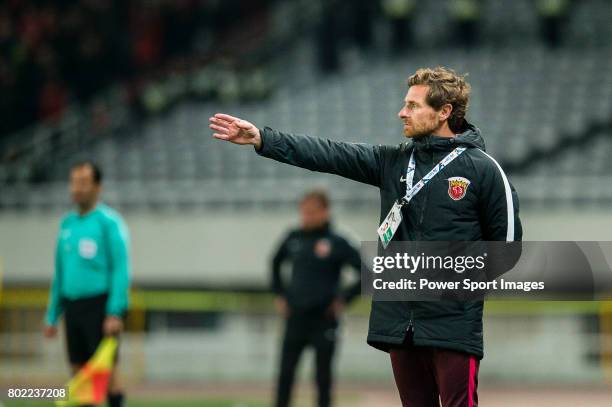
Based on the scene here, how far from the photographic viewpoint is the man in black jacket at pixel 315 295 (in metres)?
10.0

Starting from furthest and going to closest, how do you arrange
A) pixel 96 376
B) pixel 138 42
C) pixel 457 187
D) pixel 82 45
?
1. pixel 138 42
2. pixel 82 45
3. pixel 96 376
4. pixel 457 187

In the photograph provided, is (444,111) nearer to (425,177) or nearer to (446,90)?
(446,90)

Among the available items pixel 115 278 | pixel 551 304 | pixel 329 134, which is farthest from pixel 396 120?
pixel 115 278

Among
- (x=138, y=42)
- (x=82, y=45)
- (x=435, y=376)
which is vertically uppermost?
(x=138, y=42)

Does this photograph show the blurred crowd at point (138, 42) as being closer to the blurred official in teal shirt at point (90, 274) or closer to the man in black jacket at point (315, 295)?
the man in black jacket at point (315, 295)

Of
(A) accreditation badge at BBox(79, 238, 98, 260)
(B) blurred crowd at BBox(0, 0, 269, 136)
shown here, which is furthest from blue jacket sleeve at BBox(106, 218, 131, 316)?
(B) blurred crowd at BBox(0, 0, 269, 136)

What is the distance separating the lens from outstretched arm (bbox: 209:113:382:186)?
213 inches

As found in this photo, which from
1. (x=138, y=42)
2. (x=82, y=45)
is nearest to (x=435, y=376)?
(x=82, y=45)

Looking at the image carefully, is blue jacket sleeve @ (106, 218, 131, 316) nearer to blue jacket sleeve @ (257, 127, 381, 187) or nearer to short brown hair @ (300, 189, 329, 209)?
short brown hair @ (300, 189, 329, 209)

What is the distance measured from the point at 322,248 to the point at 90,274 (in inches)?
85.7

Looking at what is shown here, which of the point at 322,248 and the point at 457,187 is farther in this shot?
the point at 322,248

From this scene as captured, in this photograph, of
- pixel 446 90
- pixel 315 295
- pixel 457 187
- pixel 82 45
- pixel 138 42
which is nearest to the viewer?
pixel 457 187

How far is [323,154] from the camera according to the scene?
5.46m

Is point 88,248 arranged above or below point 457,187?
below
